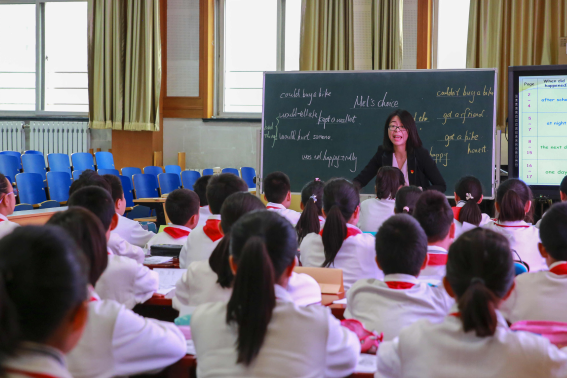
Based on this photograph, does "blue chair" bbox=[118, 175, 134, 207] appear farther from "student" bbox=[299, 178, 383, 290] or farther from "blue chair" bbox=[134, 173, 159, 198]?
"student" bbox=[299, 178, 383, 290]

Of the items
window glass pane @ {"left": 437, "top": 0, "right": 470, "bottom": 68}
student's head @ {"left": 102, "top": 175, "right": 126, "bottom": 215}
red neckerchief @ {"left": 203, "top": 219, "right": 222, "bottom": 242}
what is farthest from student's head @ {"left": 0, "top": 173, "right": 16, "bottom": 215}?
window glass pane @ {"left": 437, "top": 0, "right": 470, "bottom": 68}

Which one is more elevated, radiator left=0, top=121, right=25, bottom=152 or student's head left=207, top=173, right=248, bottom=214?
radiator left=0, top=121, right=25, bottom=152

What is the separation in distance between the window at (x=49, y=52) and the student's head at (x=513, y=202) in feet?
24.8

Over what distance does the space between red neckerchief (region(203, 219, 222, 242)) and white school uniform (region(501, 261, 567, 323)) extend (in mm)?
1342

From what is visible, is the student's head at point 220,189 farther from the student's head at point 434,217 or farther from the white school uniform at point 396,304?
the white school uniform at point 396,304

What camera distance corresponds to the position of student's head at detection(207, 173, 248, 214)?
284 centimetres

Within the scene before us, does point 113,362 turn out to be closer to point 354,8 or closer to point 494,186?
point 494,186

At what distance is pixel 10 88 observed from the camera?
29.9ft

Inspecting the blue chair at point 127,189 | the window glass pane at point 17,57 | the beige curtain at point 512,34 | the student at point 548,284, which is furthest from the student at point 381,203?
the window glass pane at point 17,57

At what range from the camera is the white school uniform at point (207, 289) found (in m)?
1.70

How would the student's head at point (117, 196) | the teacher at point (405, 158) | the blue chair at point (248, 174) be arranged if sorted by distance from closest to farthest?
the student's head at point (117, 196) → the teacher at point (405, 158) → the blue chair at point (248, 174)

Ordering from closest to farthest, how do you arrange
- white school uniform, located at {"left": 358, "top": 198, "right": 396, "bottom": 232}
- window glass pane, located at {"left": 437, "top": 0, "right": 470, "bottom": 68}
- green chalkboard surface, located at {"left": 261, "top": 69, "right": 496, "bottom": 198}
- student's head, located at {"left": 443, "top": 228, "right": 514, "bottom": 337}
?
student's head, located at {"left": 443, "top": 228, "right": 514, "bottom": 337}
white school uniform, located at {"left": 358, "top": 198, "right": 396, "bottom": 232}
green chalkboard surface, located at {"left": 261, "top": 69, "right": 496, "bottom": 198}
window glass pane, located at {"left": 437, "top": 0, "right": 470, "bottom": 68}

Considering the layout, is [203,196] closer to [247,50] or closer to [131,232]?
[131,232]

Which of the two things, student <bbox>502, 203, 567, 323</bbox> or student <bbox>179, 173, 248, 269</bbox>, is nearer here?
student <bbox>502, 203, 567, 323</bbox>
